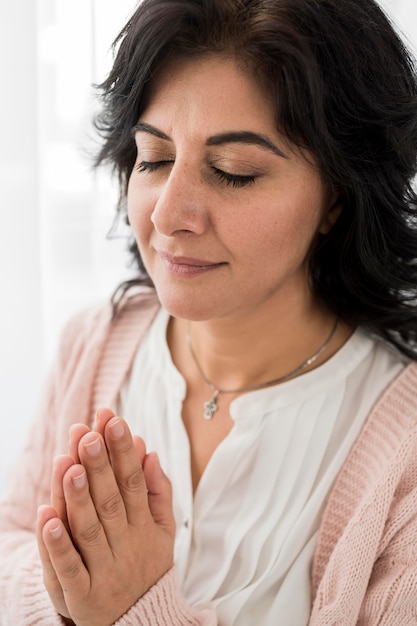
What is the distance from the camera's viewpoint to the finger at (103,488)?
990mm

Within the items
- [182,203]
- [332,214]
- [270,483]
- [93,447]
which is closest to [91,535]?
[93,447]

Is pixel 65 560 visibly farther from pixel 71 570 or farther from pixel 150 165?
pixel 150 165

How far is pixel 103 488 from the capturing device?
101 cm

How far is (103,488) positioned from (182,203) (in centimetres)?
36

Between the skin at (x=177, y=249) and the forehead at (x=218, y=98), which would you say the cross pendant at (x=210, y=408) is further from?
the forehead at (x=218, y=98)

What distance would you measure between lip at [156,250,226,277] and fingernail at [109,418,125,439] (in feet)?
0.73

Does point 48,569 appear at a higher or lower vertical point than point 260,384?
lower

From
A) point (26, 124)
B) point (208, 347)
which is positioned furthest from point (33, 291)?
point (208, 347)

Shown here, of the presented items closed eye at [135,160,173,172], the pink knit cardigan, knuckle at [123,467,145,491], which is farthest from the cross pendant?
closed eye at [135,160,173,172]

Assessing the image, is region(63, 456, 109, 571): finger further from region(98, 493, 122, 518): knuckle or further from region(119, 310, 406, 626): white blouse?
region(119, 310, 406, 626): white blouse

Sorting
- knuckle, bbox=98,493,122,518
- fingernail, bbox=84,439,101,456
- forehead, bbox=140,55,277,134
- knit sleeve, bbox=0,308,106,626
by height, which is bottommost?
knit sleeve, bbox=0,308,106,626

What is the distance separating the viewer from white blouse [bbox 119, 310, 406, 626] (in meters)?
1.16

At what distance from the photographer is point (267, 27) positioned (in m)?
1.01

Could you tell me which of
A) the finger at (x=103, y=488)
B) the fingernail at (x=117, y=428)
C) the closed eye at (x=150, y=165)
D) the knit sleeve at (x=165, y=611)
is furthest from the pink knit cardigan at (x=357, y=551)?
the closed eye at (x=150, y=165)
